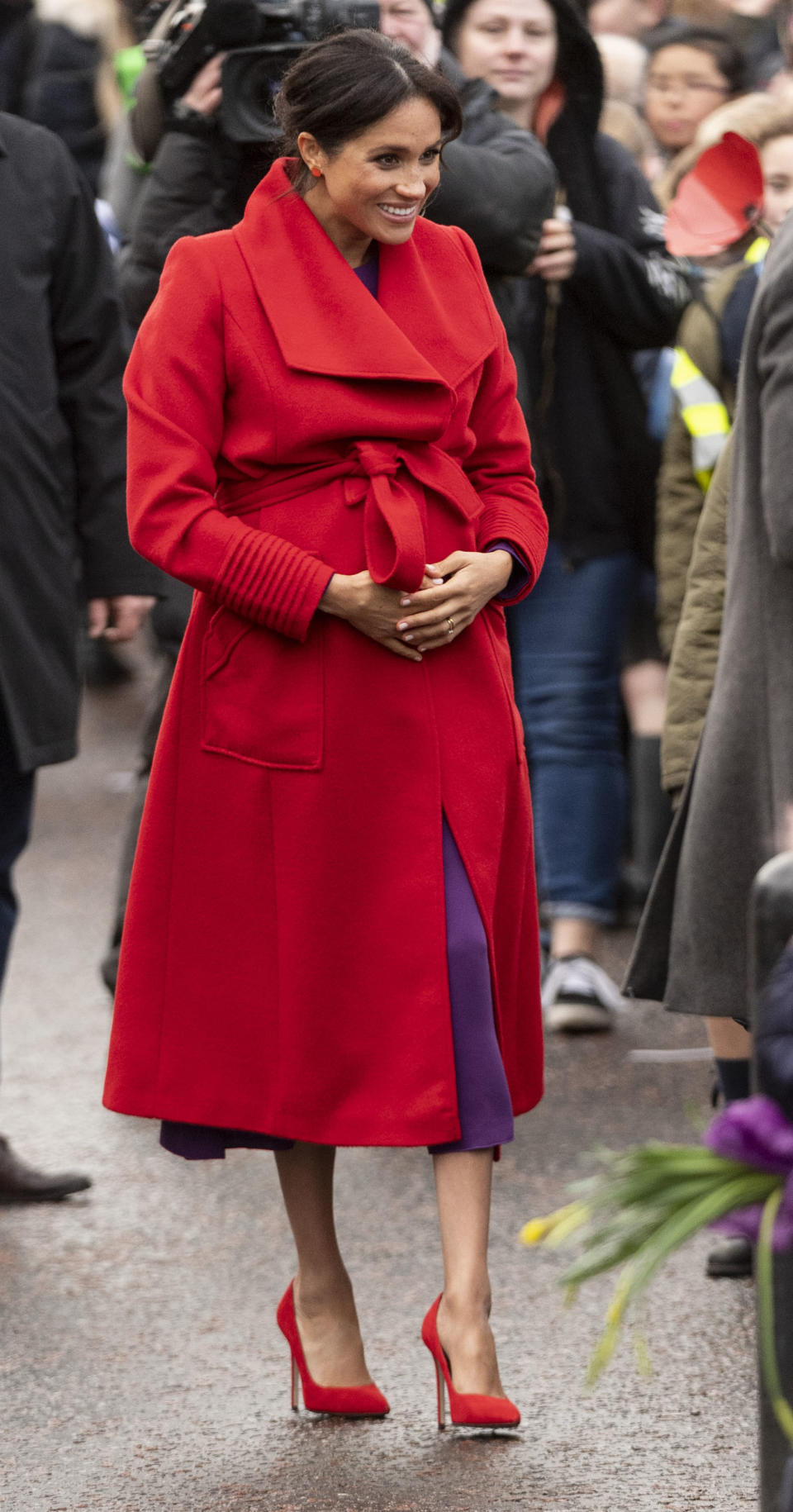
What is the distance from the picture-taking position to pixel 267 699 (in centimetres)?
328

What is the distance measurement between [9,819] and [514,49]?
2264mm

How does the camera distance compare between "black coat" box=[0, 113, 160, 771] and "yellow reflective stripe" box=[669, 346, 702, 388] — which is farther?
"yellow reflective stripe" box=[669, 346, 702, 388]

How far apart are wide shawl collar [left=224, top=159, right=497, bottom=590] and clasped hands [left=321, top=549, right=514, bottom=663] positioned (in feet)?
0.10

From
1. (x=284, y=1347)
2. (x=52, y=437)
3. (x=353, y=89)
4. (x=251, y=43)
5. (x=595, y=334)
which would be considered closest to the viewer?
(x=353, y=89)

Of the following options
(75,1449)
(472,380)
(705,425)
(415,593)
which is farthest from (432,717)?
(705,425)

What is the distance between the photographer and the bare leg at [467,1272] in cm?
325

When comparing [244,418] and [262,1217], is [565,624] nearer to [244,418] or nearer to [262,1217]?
[262,1217]

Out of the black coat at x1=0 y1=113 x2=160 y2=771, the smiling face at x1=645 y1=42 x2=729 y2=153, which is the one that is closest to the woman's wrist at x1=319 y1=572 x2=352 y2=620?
the black coat at x1=0 y1=113 x2=160 y2=771

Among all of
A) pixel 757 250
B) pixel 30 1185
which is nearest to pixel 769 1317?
pixel 30 1185

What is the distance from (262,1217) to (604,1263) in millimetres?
2528

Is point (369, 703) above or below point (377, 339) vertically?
below

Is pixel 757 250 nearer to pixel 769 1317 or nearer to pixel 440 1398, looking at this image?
pixel 440 1398

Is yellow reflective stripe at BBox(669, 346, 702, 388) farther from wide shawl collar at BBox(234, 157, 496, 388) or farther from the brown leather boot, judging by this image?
the brown leather boot

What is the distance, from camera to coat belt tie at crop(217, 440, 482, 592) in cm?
321
